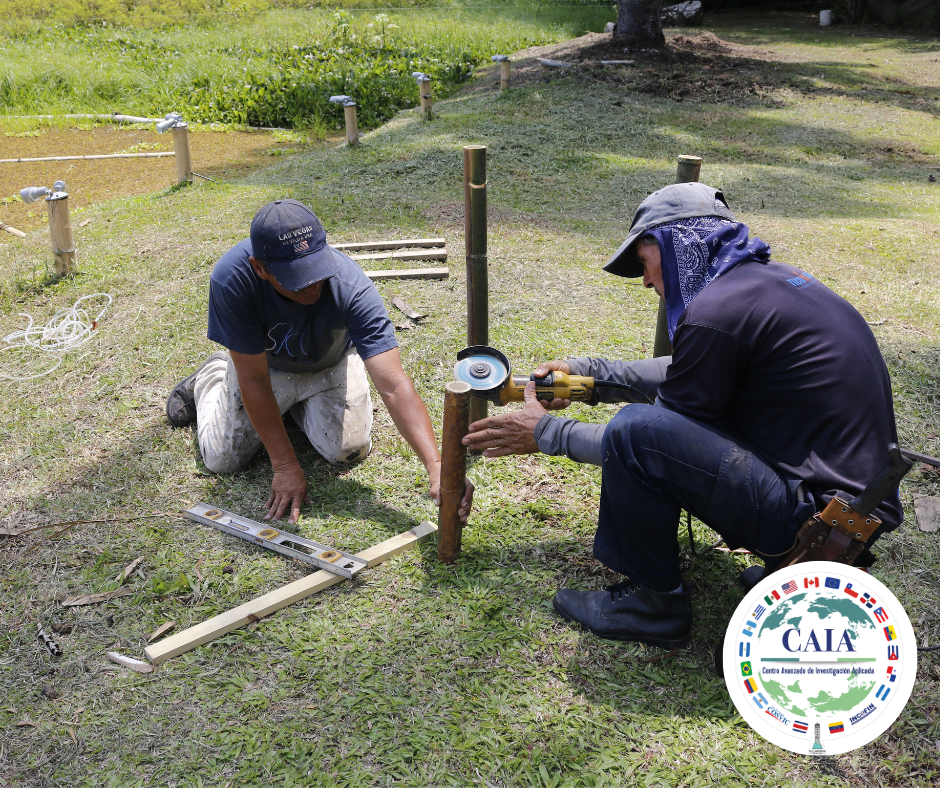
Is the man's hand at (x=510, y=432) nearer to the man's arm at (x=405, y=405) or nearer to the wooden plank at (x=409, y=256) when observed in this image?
the man's arm at (x=405, y=405)

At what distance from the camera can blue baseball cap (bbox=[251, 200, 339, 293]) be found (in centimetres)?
282

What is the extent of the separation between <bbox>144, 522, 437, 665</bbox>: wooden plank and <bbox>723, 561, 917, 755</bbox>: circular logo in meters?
1.47

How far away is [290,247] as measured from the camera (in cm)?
284

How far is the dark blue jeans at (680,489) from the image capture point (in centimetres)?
216

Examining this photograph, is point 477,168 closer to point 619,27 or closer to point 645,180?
point 645,180

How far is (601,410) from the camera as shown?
4.06m

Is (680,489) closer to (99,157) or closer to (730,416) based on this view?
(730,416)

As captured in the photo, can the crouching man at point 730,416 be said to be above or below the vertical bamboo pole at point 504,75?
below

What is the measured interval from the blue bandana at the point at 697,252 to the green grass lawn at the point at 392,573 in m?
1.21

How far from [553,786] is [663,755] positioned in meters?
0.36

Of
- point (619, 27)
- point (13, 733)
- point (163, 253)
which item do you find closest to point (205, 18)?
point (619, 27)

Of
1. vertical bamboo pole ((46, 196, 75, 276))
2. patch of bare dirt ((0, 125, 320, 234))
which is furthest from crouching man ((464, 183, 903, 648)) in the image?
patch of bare dirt ((0, 125, 320, 234))

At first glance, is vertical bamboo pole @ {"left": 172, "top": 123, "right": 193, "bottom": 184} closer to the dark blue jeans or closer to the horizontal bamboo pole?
the horizontal bamboo pole

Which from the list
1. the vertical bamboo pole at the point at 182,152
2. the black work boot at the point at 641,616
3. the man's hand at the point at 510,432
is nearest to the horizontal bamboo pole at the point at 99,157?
the vertical bamboo pole at the point at 182,152
